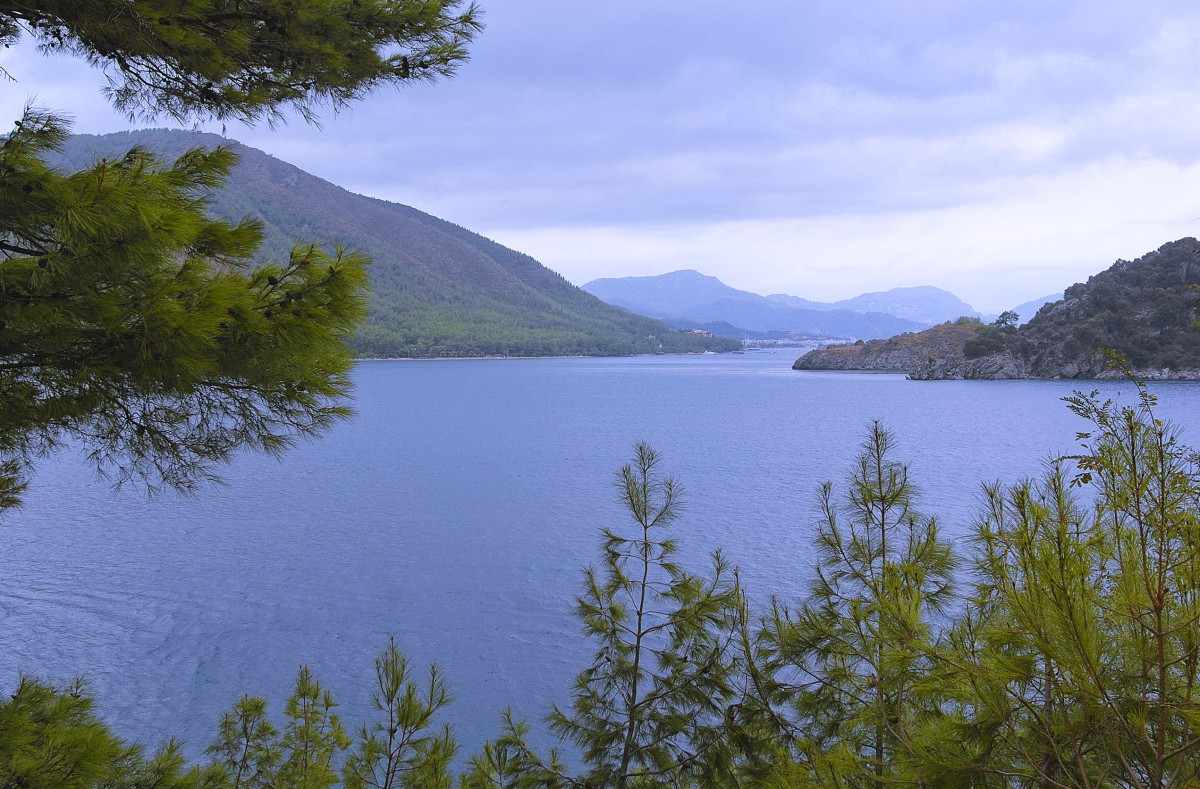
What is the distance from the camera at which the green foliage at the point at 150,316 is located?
8.71 feet

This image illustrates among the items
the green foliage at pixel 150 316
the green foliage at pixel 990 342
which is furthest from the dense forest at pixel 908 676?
the green foliage at pixel 990 342

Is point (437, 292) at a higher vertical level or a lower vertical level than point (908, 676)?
higher

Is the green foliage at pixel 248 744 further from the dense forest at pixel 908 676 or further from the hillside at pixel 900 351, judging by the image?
the hillside at pixel 900 351

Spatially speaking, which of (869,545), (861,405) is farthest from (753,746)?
(861,405)

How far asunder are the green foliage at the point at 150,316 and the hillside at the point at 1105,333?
7220cm

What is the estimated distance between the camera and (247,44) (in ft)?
12.8

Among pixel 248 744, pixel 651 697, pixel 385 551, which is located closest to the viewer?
pixel 651 697

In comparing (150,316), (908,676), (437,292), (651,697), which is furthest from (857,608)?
(437,292)

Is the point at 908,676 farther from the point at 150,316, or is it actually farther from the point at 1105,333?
the point at 1105,333

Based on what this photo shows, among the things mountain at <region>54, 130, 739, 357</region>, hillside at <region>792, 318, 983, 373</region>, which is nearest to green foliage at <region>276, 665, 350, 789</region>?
hillside at <region>792, 318, 983, 373</region>

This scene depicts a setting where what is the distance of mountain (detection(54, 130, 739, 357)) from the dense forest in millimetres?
113173

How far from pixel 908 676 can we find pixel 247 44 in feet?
14.4

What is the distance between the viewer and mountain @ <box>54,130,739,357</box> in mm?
133625

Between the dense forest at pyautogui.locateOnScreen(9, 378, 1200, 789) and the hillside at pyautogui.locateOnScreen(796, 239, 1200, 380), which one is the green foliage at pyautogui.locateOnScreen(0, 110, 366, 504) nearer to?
the dense forest at pyautogui.locateOnScreen(9, 378, 1200, 789)
